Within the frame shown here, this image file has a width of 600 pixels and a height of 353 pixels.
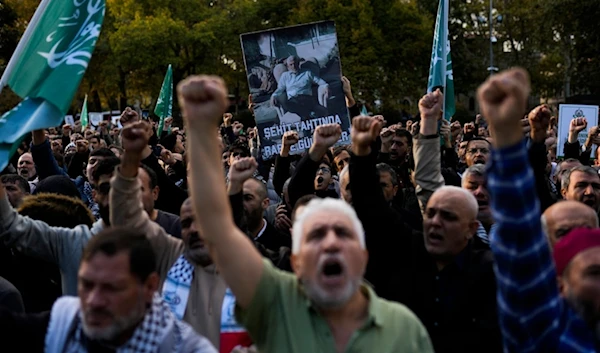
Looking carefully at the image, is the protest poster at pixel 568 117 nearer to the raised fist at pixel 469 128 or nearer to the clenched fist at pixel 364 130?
the raised fist at pixel 469 128

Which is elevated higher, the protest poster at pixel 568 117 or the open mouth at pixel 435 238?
the open mouth at pixel 435 238

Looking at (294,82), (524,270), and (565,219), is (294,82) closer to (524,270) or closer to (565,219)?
(565,219)

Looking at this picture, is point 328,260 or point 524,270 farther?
point 328,260

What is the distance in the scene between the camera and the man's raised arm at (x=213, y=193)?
306 centimetres

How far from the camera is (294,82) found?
8.62m

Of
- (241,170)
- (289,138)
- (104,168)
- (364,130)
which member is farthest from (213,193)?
(289,138)

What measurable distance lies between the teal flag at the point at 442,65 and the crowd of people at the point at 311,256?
2.75 meters

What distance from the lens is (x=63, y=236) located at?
15.0ft

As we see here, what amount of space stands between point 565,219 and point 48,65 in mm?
3144

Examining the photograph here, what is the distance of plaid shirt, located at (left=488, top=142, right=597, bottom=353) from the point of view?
2.79 metres

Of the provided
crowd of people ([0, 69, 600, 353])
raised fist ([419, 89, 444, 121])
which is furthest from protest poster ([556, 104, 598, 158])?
raised fist ([419, 89, 444, 121])

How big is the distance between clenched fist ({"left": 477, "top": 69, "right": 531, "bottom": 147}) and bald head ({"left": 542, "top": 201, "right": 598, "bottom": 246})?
1.59 metres

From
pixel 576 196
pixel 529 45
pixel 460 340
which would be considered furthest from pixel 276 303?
pixel 529 45

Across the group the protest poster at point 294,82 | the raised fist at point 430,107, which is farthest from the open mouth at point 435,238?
the protest poster at point 294,82
